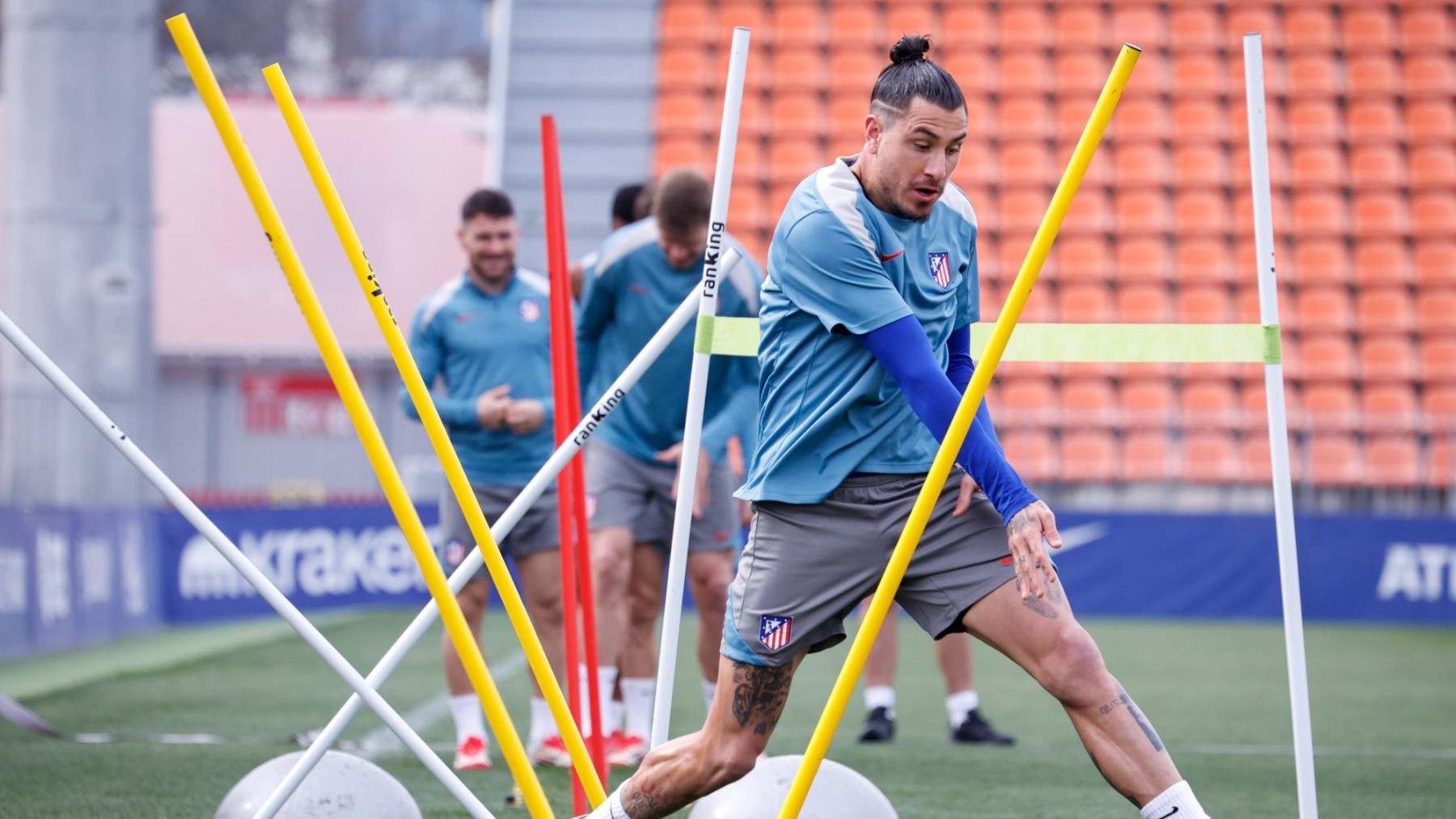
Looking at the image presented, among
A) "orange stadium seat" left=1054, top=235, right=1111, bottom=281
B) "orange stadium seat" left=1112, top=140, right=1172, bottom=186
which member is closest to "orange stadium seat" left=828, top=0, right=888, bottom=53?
"orange stadium seat" left=1112, top=140, right=1172, bottom=186

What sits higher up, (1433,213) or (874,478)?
(1433,213)

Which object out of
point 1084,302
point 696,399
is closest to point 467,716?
point 696,399

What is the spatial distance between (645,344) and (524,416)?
1.64 feet

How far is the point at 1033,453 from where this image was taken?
14336mm

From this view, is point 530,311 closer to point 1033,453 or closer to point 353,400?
point 353,400

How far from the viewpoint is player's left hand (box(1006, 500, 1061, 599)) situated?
9.84ft

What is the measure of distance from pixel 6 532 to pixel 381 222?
1153 centimetres

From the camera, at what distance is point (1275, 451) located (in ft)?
10.9

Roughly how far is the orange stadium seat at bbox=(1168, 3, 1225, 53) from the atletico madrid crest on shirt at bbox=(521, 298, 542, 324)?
42.7 feet

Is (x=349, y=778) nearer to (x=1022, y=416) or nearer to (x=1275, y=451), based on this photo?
(x=1275, y=451)

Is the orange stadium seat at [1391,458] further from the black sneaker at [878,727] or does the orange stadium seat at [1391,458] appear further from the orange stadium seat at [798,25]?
the black sneaker at [878,727]

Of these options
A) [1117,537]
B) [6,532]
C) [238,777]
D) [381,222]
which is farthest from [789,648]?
[381,222]

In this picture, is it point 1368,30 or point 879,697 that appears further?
point 1368,30

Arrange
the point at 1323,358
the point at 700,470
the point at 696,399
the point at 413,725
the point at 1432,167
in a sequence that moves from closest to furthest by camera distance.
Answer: the point at 696,399, the point at 700,470, the point at 413,725, the point at 1323,358, the point at 1432,167
